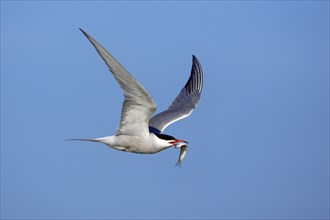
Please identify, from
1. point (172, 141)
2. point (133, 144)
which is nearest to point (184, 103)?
point (172, 141)

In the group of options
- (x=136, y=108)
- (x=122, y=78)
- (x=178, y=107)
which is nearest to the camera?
(x=122, y=78)

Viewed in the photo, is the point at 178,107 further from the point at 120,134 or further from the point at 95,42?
the point at 95,42

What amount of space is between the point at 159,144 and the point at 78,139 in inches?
66.9

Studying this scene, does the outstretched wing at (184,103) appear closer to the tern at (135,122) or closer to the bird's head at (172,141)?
the tern at (135,122)

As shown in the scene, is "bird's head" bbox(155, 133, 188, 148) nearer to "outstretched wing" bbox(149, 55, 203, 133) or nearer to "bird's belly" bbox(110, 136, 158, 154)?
"bird's belly" bbox(110, 136, 158, 154)

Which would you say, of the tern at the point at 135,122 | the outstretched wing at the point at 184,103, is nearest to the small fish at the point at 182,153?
the tern at the point at 135,122

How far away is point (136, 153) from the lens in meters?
14.0

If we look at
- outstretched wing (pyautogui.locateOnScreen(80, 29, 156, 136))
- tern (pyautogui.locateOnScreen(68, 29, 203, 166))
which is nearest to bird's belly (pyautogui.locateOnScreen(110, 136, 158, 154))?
tern (pyautogui.locateOnScreen(68, 29, 203, 166))

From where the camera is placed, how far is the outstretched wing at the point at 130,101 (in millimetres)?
11672

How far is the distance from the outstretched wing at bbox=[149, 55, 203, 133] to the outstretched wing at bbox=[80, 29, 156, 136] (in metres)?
1.98

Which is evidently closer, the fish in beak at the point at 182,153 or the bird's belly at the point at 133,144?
the bird's belly at the point at 133,144

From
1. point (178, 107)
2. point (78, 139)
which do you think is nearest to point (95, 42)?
point (78, 139)

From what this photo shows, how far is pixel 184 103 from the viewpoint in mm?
17844

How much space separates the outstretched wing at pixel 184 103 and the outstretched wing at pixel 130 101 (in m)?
1.98
